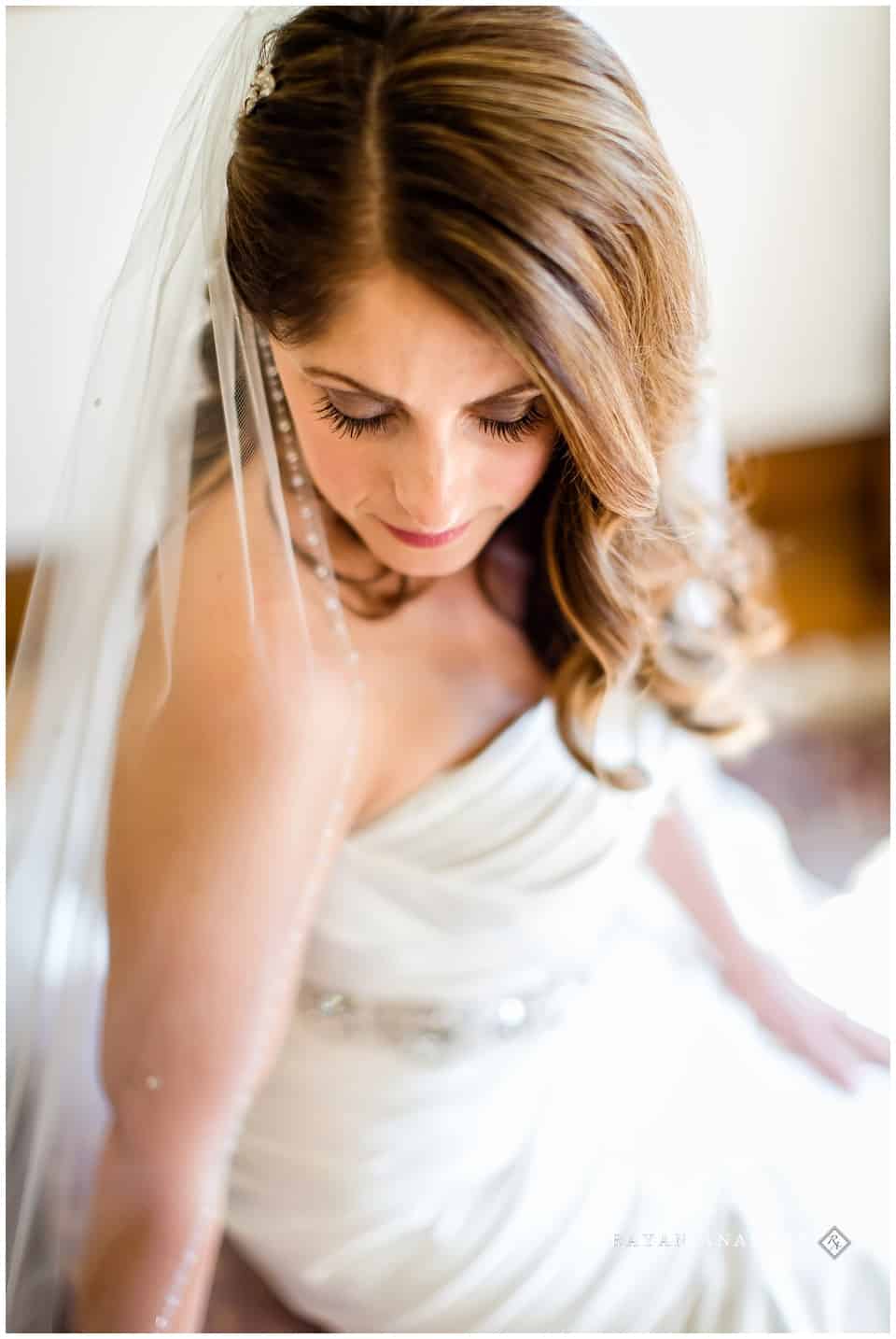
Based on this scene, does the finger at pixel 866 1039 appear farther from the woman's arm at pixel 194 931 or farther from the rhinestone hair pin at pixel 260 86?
the rhinestone hair pin at pixel 260 86

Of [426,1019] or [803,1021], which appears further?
Result: [803,1021]

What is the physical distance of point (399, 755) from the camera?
28.8 inches

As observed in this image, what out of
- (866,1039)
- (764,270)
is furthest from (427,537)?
(764,270)

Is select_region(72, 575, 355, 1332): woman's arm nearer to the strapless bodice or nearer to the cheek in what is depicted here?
the strapless bodice

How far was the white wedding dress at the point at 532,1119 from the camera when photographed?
762 millimetres

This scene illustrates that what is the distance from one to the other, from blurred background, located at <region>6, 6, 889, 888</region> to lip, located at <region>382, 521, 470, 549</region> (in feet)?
0.76

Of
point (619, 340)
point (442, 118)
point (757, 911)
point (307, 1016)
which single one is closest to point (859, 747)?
point (757, 911)

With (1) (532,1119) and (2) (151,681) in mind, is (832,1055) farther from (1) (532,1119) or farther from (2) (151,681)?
(2) (151,681)

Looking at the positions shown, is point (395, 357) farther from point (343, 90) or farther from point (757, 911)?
point (757, 911)

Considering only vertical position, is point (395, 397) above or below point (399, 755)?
above

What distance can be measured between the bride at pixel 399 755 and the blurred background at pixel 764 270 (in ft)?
0.21

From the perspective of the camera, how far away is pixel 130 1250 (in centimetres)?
73

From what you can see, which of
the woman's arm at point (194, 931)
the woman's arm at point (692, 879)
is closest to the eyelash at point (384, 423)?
the woman's arm at point (194, 931)

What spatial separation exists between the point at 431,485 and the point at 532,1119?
54 centimetres
